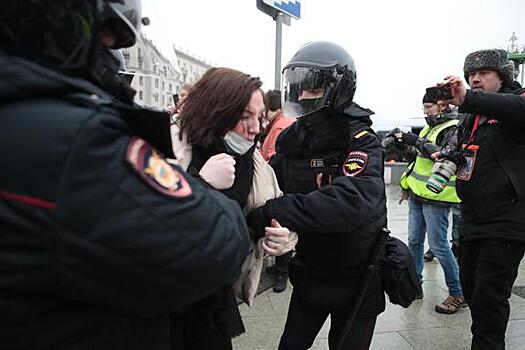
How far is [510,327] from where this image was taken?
309 cm

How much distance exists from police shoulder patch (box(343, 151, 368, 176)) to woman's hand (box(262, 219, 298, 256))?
1.29 ft

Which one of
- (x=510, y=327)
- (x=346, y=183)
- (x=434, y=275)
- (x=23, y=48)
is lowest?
(x=434, y=275)

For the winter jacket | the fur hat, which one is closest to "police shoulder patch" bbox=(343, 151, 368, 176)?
the winter jacket

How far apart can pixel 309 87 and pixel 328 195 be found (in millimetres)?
611

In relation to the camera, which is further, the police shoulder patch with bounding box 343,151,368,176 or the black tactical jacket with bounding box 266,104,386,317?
the police shoulder patch with bounding box 343,151,368,176

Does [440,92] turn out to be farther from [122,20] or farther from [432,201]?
[122,20]

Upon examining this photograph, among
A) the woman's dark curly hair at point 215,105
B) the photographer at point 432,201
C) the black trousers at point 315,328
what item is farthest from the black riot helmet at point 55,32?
the photographer at point 432,201

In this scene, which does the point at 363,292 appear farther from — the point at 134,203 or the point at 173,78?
the point at 134,203

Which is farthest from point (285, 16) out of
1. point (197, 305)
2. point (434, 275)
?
point (197, 305)

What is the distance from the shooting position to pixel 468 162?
2.55 meters

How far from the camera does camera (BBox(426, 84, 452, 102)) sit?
2.21m

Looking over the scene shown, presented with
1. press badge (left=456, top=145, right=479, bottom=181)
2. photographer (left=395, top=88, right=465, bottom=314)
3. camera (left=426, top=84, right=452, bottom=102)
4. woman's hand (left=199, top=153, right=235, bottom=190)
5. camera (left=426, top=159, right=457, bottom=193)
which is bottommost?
photographer (left=395, top=88, right=465, bottom=314)

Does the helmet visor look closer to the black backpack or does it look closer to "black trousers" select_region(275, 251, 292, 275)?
the black backpack

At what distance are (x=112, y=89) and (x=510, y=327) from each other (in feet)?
11.1
